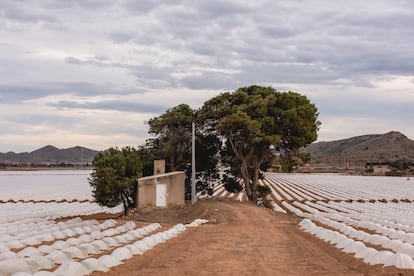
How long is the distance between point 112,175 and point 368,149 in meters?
132

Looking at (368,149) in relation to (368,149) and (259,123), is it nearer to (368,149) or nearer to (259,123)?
(368,149)

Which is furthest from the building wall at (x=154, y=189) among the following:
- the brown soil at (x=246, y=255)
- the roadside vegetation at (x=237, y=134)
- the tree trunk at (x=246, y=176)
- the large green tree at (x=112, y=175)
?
the tree trunk at (x=246, y=176)

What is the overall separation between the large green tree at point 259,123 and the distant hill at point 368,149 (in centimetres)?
8111

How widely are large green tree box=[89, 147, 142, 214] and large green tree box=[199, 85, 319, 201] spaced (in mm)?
5313

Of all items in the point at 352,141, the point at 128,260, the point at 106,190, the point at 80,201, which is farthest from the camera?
the point at 352,141

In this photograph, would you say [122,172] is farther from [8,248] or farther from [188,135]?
[8,248]

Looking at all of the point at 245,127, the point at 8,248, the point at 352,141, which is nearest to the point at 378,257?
the point at 8,248

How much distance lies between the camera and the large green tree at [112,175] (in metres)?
20.3

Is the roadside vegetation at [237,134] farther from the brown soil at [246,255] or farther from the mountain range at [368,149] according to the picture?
the mountain range at [368,149]

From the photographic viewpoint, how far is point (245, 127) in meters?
24.2

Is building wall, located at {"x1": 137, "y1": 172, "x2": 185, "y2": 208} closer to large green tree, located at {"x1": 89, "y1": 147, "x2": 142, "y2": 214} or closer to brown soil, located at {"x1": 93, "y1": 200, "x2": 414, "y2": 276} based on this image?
large green tree, located at {"x1": 89, "y1": 147, "x2": 142, "y2": 214}

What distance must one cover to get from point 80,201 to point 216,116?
52.2ft

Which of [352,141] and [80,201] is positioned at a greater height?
[352,141]

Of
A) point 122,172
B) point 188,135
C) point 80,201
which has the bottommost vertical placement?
point 80,201
